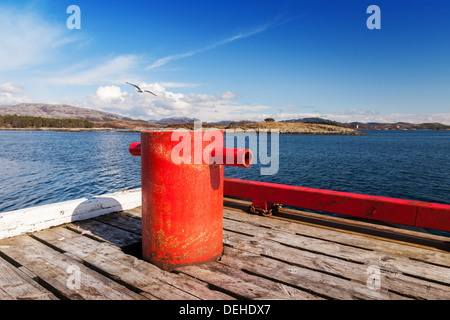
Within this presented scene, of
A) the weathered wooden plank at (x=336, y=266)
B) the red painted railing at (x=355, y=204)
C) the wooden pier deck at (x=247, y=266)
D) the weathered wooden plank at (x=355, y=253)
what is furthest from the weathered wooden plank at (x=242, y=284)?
the red painted railing at (x=355, y=204)

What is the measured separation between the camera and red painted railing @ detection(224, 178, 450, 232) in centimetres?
306

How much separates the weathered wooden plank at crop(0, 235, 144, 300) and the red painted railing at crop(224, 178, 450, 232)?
239 centimetres

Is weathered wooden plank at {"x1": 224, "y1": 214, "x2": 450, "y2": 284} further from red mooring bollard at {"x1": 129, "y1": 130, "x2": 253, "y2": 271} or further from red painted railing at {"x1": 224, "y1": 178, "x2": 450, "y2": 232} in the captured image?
red mooring bollard at {"x1": 129, "y1": 130, "x2": 253, "y2": 271}

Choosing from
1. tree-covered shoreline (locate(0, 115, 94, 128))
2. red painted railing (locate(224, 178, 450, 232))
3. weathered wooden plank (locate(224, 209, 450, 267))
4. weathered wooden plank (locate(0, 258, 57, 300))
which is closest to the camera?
weathered wooden plank (locate(0, 258, 57, 300))

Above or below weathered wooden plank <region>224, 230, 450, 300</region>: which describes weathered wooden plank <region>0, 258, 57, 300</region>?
above

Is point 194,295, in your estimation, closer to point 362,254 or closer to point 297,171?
point 362,254

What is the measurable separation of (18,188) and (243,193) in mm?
17262

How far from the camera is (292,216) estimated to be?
13.6ft

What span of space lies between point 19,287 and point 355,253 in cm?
309

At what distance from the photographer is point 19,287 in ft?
7.11

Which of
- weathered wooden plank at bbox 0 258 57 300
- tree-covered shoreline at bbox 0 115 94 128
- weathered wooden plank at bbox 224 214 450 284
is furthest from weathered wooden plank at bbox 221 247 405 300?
tree-covered shoreline at bbox 0 115 94 128

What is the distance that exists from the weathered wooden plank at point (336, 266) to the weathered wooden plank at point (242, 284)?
0.48 m
